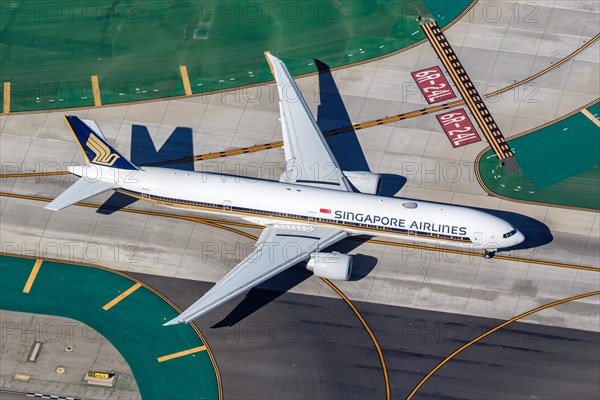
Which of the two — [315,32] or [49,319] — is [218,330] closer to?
[49,319]

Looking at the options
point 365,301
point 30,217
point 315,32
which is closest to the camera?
point 365,301

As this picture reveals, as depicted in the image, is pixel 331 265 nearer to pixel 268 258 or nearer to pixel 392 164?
pixel 268 258

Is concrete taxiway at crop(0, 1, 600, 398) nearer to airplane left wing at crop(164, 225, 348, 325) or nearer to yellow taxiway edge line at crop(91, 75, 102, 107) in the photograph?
yellow taxiway edge line at crop(91, 75, 102, 107)

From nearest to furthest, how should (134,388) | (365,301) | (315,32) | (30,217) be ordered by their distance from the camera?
(134,388), (365,301), (30,217), (315,32)

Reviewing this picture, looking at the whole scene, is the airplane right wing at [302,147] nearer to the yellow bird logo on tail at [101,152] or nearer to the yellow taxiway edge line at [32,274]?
the yellow bird logo on tail at [101,152]

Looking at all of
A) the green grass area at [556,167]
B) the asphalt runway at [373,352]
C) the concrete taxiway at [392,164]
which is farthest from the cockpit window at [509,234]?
the asphalt runway at [373,352]

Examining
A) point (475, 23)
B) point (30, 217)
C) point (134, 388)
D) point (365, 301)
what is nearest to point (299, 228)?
point (365, 301)
